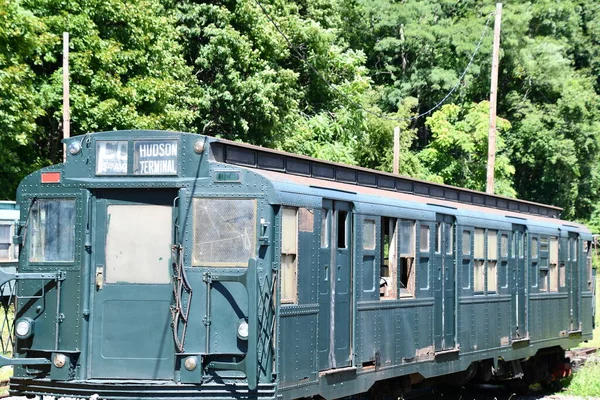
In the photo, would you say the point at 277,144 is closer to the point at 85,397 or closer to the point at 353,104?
the point at 353,104

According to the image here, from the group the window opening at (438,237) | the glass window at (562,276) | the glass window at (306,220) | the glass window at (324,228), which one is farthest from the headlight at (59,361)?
the glass window at (562,276)

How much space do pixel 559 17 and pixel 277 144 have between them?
25450 mm

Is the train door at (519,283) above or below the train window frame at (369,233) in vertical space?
below

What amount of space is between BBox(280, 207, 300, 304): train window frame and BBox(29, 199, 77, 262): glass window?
208cm

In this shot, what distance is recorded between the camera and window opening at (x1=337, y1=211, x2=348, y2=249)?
11.8 m

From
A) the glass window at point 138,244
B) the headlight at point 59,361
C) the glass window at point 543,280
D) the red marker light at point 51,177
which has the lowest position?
the headlight at point 59,361

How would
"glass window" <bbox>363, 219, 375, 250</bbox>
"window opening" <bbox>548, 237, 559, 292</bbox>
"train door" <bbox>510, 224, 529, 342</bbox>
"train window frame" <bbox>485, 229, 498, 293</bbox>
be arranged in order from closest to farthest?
"glass window" <bbox>363, 219, 375, 250</bbox> < "train window frame" <bbox>485, 229, 498, 293</bbox> < "train door" <bbox>510, 224, 529, 342</bbox> < "window opening" <bbox>548, 237, 559, 292</bbox>

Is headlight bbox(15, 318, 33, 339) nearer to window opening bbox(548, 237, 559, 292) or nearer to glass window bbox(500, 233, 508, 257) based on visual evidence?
glass window bbox(500, 233, 508, 257)

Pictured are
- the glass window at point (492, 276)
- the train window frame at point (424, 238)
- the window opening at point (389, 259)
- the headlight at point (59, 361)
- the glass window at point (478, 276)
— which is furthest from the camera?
the glass window at point (492, 276)

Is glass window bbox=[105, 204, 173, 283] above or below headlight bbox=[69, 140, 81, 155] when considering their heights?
below

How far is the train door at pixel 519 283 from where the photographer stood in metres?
17.7

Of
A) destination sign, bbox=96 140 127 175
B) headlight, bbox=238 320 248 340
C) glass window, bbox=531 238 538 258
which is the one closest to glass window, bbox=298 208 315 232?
headlight, bbox=238 320 248 340

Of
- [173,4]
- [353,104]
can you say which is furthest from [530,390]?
[353,104]

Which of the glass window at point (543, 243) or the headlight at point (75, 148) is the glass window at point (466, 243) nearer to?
the glass window at point (543, 243)
